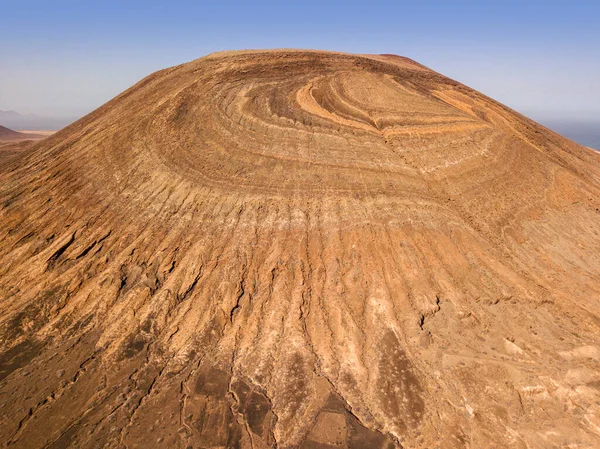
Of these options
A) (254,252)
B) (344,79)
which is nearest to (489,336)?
(254,252)

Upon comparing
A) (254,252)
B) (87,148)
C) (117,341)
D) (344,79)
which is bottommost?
(117,341)

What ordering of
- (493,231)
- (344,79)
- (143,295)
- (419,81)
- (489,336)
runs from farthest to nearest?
(419,81)
(344,79)
(493,231)
(143,295)
(489,336)

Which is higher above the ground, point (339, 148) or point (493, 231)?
point (339, 148)

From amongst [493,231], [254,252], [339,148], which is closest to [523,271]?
[493,231]

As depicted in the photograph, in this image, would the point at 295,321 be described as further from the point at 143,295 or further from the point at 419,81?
the point at 419,81

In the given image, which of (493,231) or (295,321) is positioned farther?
(493,231)

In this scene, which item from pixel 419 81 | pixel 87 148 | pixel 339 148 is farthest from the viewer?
pixel 419 81
